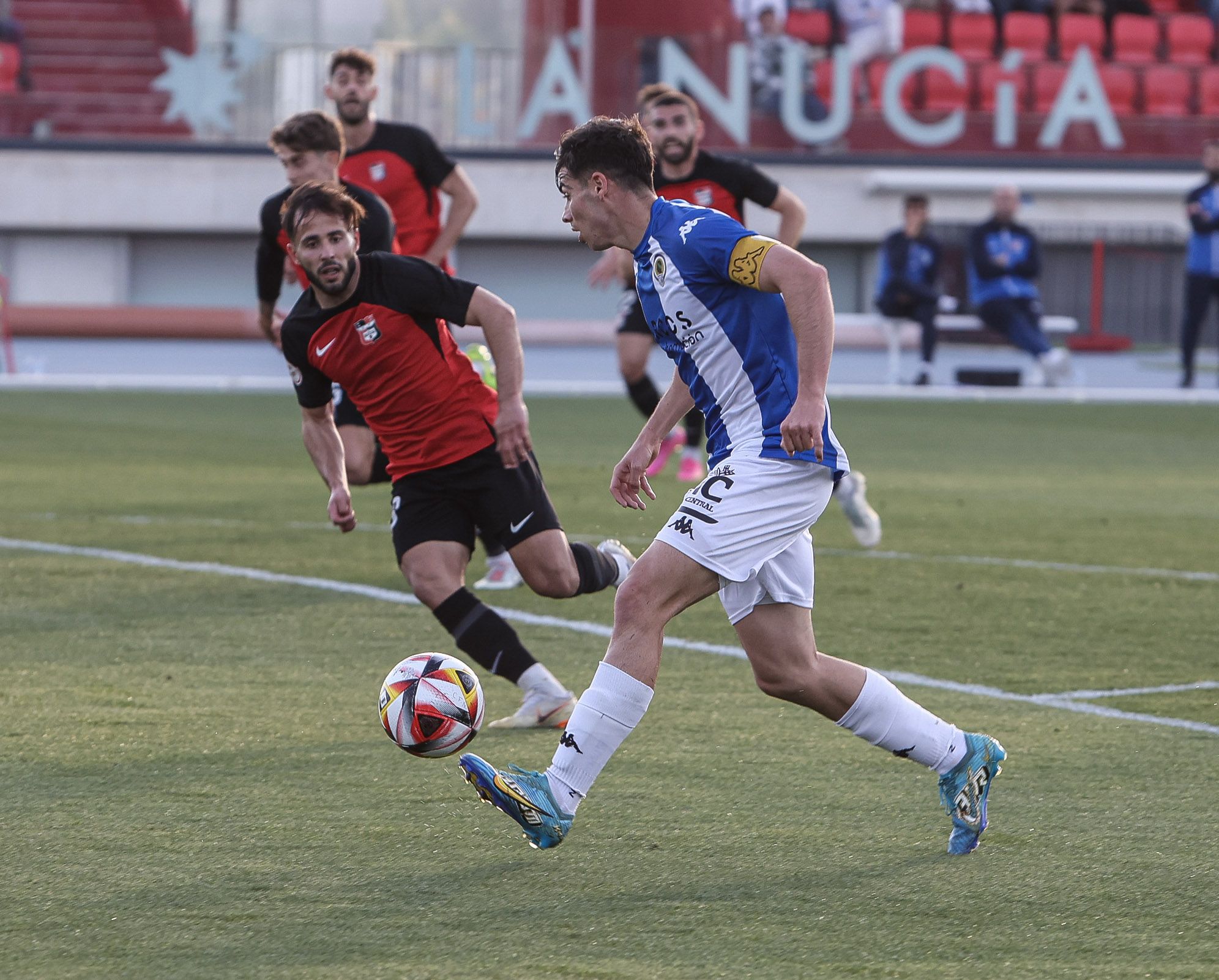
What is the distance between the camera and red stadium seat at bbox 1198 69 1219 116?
88.5ft

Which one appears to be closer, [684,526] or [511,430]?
[684,526]

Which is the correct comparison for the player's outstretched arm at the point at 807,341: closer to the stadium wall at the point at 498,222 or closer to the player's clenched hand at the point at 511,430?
the player's clenched hand at the point at 511,430

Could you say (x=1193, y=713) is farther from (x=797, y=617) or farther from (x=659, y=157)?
(x=659, y=157)

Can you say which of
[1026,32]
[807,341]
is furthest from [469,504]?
[1026,32]

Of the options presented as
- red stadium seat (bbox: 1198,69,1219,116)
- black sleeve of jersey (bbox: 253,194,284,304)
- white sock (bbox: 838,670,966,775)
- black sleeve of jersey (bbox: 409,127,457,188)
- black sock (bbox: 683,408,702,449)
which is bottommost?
black sock (bbox: 683,408,702,449)

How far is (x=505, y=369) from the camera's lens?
5523 millimetres

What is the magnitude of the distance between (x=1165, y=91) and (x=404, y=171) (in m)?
20.5

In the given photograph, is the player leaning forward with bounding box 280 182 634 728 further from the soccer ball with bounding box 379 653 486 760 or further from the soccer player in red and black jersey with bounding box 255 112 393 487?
the soccer player in red and black jersey with bounding box 255 112 393 487

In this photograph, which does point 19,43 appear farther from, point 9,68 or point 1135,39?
point 1135,39

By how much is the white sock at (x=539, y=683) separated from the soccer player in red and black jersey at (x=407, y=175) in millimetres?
3837

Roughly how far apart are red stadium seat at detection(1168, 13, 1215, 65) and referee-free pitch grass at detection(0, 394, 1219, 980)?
20.7 meters

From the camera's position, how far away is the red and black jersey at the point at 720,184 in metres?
9.44

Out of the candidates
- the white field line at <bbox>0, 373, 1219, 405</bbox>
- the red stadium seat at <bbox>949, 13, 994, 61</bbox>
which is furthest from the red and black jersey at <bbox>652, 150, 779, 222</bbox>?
the red stadium seat at <bbox>949, 13, 994, 61</bbox>

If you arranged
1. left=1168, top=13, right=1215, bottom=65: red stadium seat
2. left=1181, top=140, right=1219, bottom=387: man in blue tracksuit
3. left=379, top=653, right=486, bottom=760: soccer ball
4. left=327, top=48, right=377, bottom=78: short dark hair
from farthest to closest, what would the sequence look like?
left=1168, top=13, right=1215, bottom=65: red stadium seat
left=1181, top=140, right=1219, bottom=387: man in blue tracksuit
left=327, top=48, right=377, bottom=78: short dark hair
left=379, top=653, right=486, bottom=760: soccer ball
